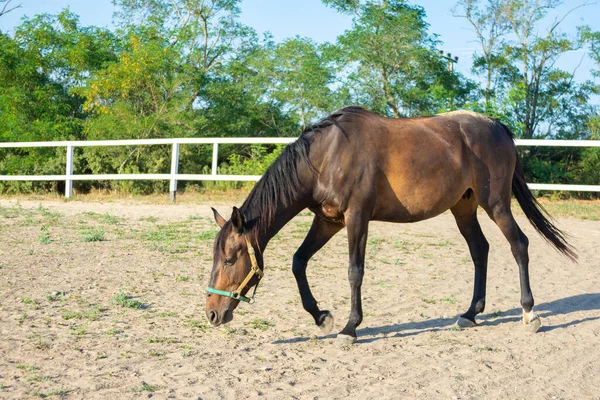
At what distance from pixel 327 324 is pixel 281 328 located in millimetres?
436

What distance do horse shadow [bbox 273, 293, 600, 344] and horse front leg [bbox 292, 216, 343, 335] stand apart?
0.15 meters

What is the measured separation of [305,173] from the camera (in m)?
5.32

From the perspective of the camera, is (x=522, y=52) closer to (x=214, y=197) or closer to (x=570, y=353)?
(x=214, y=197)

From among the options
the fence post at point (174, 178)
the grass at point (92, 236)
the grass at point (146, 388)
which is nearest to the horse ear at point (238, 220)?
the grass at point (146, 388)

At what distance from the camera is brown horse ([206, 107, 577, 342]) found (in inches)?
196

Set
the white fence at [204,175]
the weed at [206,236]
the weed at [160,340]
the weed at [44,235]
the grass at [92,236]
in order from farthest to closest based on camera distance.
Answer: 1. the white fence at [204,175]
2. the weed at [206,236]
3. the grass at [92,236]
4. the weed at [44,235]
5. the weed at [160,340]

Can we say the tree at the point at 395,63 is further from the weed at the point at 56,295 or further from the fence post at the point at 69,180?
the weed at the point at 56,295

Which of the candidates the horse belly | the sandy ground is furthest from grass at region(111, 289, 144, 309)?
the horse belly

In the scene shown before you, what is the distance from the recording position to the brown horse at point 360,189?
4.98 metres

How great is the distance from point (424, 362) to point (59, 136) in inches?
822

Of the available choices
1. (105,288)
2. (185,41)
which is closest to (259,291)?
(105,288)

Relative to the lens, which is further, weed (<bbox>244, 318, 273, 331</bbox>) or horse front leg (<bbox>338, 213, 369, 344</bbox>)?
weed (<bbox>244, 318, 273, 331</bbox>)

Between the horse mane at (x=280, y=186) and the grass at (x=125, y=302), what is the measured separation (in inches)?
63.9

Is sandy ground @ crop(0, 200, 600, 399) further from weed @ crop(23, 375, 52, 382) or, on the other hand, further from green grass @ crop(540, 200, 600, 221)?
green grass @ crop(540, 200, 600, 221)
